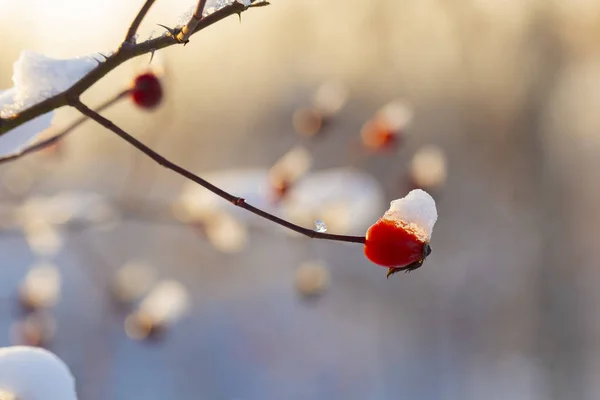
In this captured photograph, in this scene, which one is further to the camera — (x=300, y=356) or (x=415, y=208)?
(x=300, y=356)

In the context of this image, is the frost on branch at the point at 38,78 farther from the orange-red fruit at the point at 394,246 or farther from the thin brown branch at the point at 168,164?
the orange-red fruit at the point at 394,246

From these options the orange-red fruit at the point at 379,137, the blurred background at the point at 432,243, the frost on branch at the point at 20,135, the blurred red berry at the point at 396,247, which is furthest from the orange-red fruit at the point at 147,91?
the blurred background at the point at 432,243

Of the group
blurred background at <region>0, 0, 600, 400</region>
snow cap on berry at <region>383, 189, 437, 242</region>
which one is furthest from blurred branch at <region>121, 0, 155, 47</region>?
blurred background at <region>0, 0, 600, 400</region>

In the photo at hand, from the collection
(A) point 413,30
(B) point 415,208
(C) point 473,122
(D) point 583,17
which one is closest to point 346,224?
(B) point 415,208

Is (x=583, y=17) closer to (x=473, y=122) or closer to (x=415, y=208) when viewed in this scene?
(x=473, y=122)

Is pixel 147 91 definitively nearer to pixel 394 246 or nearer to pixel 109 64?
pixel 109 64

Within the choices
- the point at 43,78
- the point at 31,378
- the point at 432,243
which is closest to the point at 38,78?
the point at 43,78

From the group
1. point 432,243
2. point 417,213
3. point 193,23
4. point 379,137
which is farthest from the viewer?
point 432,243
